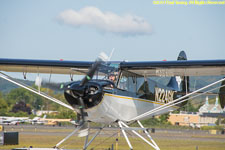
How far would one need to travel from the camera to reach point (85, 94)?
492 inches

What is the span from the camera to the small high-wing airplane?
1264 cm

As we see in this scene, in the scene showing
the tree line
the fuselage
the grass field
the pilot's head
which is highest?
the pilot's head

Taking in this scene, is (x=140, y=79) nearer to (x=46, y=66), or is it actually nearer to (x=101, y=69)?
(x=101, y=69)

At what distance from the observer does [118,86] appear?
47.6 ft

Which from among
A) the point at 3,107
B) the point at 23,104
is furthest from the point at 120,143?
the point at 23,104

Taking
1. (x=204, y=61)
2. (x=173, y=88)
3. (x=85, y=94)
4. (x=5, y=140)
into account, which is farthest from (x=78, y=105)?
(x=5, y=140)

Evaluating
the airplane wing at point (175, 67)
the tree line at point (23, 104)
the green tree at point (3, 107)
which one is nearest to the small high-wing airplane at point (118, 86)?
the airplane wing at point (175, 67)

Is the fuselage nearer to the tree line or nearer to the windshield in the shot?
the windshield

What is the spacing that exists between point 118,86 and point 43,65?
3730mm

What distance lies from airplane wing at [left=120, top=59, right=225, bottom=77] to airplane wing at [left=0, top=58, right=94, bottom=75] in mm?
1744

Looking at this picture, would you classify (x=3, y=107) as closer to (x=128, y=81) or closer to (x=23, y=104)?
(x=23, y=104)

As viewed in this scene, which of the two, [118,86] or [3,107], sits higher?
[118,86]

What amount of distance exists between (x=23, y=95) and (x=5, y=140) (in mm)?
106711

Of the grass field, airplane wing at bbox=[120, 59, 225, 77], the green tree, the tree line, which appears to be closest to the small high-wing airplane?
airplane wing at bbox=[120, 59, 225, 77]
